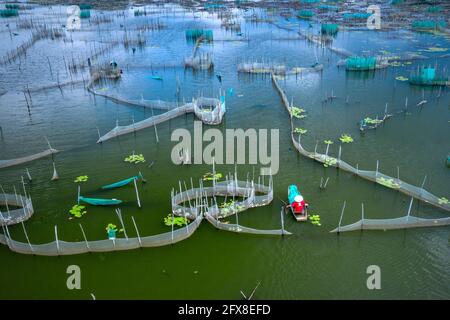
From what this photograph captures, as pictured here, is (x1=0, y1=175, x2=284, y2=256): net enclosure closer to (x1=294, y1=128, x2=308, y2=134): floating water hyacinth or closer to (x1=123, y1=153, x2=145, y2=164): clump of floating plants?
(x1=123, y1=153, x2=145, y2=164): clump of floating plants

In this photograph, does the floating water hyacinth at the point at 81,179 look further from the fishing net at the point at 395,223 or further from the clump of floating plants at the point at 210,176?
the fishing net at the point at 395,223

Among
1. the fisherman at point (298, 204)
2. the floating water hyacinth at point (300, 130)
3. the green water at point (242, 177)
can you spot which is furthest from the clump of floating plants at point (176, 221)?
the floating water hyacinth at point (300, 130)

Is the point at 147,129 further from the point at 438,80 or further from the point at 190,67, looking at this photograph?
the point at 438,80

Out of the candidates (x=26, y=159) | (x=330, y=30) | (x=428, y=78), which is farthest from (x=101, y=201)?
(x=330, y=30)

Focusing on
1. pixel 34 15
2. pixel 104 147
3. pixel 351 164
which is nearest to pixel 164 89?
pixel 104 147

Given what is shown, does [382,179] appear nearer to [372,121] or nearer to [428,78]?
[372,121]
